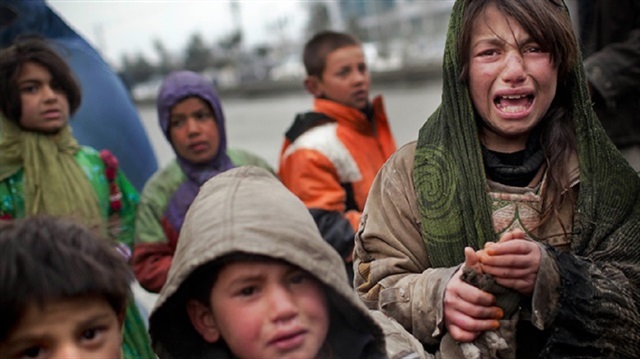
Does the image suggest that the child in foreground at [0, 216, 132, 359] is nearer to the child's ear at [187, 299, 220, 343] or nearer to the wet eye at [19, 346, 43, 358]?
the wet eye at [19, 346, 43, 358]

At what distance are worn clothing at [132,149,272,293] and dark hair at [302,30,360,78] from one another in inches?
41.3

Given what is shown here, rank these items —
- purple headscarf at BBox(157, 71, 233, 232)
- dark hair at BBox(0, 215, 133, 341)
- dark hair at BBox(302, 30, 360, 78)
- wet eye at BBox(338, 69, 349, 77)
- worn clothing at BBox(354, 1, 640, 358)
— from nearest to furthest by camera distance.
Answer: dark hair at BBox(0, 215, 133, 341) < worn clothing at BBox(354, 1, 640, 358) < purple headscarf at BBox(157, 71, 233, 232) < wet eye at BBox(338, 69, 349, 77) < dark hair at BBox(302, 30, 360, 78)

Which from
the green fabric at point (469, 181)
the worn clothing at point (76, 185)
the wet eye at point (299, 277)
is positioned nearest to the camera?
the wet eye at point (299, 277)

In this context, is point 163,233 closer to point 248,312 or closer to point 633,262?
point 248,312

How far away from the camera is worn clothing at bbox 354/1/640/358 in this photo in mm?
1780

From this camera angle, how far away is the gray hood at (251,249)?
5.28ft

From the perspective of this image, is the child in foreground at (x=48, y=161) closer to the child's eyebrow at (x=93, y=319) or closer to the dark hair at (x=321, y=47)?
the dark hair at (x=321, y=47)

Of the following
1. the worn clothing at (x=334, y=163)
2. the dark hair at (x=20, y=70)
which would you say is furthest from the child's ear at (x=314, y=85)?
the dark hair at (x=20, y=70)

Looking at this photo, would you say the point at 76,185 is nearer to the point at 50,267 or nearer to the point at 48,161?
the point at 48,161

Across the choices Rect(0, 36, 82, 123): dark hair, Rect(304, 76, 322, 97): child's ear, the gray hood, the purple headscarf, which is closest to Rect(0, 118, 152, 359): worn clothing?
Rect(0, 36, 82, 123): dark hair

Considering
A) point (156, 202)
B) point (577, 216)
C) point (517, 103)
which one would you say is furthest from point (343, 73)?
point (577, 216)

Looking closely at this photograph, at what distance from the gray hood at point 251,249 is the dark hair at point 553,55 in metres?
0.60

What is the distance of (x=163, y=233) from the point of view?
346cm

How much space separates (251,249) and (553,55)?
967mm
